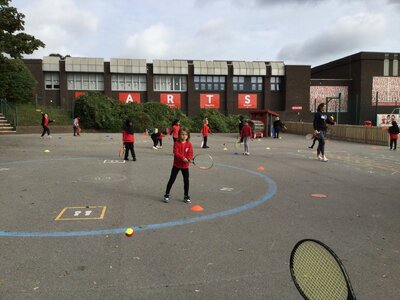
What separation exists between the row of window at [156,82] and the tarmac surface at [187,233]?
46.0m

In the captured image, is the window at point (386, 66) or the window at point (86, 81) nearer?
the window at point (86, 81)

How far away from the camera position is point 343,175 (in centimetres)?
1105

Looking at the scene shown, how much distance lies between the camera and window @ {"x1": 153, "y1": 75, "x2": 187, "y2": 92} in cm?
5631

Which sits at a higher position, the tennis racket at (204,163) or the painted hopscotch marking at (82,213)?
the tennis racket at (204,163)

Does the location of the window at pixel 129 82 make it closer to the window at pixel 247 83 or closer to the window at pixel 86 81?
the window at pixel 86 81

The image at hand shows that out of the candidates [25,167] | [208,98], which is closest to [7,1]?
[25,167]

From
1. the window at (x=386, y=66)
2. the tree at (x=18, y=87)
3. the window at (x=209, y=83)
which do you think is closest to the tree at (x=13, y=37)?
the tree at (x=18, y=87)

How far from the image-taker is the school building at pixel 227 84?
5397 cm

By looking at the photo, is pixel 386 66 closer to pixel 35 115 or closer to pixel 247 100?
pixel 247 100

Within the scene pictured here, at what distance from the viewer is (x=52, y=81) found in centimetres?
5416

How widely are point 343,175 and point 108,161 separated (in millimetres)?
8059

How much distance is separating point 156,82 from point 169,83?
194cm

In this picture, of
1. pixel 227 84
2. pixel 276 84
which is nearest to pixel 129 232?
pixel 227 84

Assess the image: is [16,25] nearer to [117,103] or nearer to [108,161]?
[108,161]
